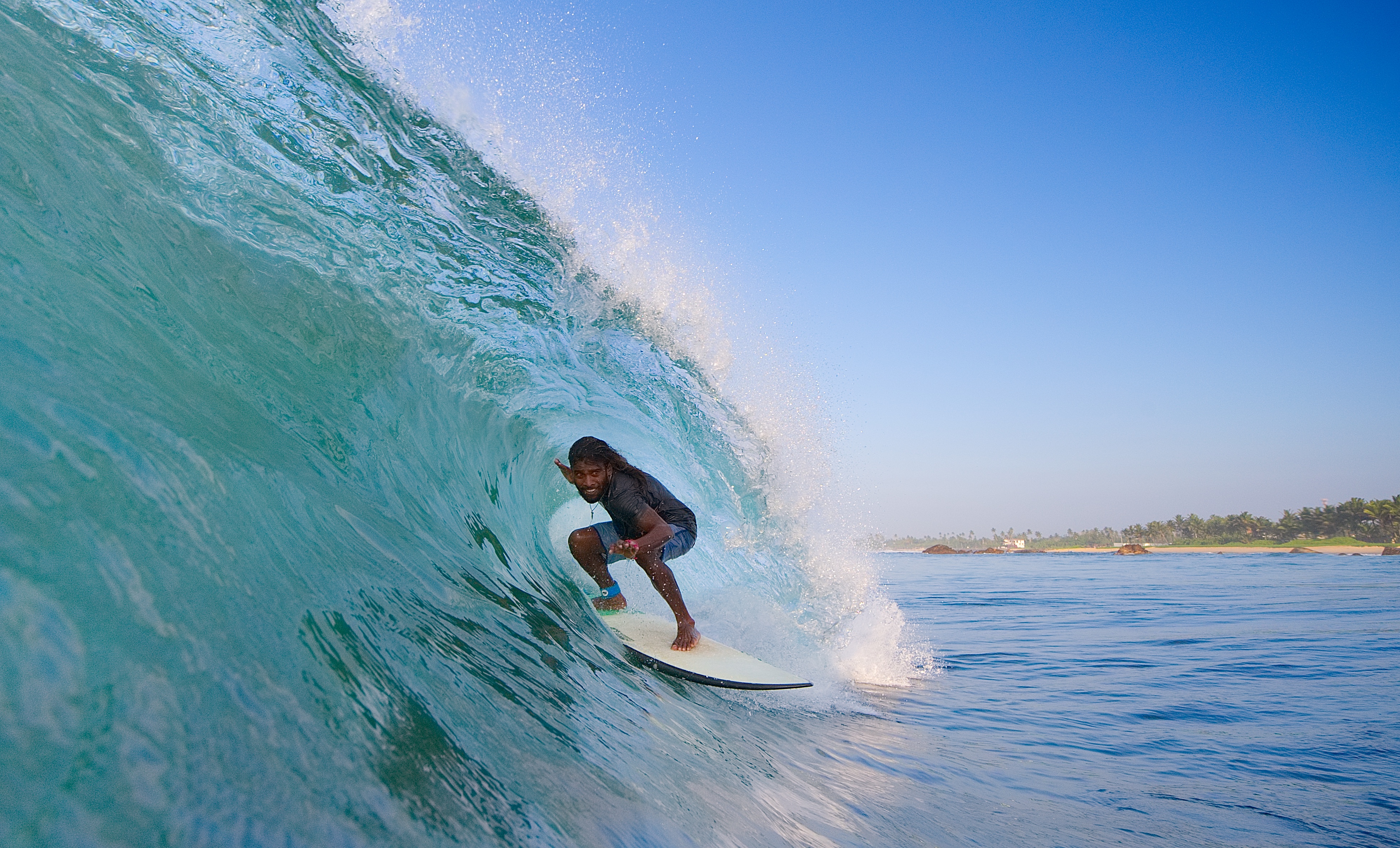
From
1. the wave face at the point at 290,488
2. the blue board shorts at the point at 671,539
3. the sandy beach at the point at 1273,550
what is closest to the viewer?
the wave face at the point at 290,488

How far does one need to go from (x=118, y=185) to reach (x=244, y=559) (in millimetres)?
2301

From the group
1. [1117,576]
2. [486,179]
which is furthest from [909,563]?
[486,179]

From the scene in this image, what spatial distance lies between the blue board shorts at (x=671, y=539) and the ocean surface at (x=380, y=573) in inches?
17.0

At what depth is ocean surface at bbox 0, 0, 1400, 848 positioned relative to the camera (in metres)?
1.51

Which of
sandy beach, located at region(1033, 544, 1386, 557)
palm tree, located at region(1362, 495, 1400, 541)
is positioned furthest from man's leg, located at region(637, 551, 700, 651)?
palm tree, located at region(1362, 495, 1400, 541)

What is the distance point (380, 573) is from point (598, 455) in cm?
186

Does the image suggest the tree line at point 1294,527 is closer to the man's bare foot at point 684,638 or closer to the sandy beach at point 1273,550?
the sandy beach at point 1273,550

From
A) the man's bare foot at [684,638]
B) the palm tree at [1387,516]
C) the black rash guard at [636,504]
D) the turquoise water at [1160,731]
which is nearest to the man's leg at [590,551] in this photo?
the black rash guard at [636,504]

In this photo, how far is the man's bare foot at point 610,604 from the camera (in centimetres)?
492

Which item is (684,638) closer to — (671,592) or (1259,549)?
(671,592)

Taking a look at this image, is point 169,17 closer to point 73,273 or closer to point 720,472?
point 73,273

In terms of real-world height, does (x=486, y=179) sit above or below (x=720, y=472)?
above

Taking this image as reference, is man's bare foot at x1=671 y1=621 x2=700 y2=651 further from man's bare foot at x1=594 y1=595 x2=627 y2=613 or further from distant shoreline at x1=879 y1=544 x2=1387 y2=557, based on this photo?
distant shoreline at x1=879 y1=544 x2=1387 y2=557

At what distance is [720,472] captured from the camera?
24.8 ft
